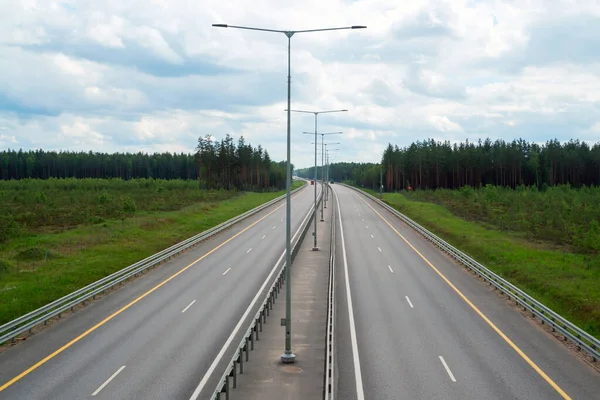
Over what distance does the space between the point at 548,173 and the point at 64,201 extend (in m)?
120

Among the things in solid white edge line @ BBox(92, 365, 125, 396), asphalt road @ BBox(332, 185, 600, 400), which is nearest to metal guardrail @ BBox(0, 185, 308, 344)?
solid white edge line @ BBox(92, 365, 125, 396)

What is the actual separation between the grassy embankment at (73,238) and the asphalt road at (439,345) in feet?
52.2

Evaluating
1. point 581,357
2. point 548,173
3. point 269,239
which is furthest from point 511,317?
point 548,173

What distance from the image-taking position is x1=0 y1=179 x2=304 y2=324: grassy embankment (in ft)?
106

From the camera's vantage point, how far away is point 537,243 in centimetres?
5069

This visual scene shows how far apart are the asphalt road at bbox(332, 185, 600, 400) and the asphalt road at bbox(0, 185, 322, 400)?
4965mm

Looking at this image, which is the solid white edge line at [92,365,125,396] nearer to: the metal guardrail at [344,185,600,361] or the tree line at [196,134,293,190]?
the metal guardrail at [344,185,600,361]

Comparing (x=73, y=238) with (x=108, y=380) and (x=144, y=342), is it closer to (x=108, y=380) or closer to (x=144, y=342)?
(x=144, y=342)

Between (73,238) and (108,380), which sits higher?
(73,238)

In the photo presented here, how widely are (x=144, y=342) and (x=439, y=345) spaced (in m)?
11.6

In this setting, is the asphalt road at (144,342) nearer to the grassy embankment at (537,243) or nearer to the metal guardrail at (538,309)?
the metal guardrail at (538,309)

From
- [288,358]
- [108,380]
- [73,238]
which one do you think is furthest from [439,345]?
[73,238]

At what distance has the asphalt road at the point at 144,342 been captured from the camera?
1778 cm

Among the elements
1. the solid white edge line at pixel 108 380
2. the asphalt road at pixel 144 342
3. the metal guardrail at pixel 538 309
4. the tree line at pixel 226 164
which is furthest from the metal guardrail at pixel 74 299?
the tree line at pixel 226 164
